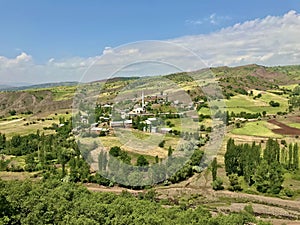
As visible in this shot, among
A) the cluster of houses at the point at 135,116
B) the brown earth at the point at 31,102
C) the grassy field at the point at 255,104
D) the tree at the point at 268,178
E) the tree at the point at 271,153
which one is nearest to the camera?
the tree at the point at 268,178

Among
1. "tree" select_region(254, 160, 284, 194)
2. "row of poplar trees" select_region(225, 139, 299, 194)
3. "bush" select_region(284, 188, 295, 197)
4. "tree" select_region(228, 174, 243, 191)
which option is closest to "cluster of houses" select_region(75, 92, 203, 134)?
"row of poplar trees" select_region(225, 139, 299, 194)

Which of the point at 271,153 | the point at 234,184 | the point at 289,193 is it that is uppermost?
the point at 271,153

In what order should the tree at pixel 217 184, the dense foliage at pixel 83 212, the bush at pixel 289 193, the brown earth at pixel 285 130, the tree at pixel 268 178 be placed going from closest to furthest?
1. the dense foliage at pixel 83 212
2. the bush at pixel 289 193
3. the tree at pixel 268 178
4. the tree at pixel 217 184
5. the brown earth at pixel 285 130

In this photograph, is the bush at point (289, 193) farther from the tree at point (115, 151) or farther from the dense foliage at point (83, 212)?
the tree at point (115, 151)

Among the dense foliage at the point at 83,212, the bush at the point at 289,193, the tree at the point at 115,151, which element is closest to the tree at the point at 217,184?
the bush at the point at 289,193

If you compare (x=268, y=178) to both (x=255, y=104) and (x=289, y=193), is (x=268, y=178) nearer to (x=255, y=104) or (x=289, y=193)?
(x=289, y=193)

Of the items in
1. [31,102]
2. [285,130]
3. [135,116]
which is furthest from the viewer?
[31,102]

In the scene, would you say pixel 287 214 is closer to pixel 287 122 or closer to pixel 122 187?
pixel 122 187

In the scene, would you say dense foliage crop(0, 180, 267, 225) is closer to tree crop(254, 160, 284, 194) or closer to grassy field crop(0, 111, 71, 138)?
tree crop(254, 160, 284, 194)

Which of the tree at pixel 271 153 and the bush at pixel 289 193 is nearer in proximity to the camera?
the bush at pixel 289 193

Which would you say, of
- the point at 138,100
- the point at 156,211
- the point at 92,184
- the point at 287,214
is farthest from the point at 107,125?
the point at 156,211

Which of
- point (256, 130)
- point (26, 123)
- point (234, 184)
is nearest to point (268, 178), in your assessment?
point (234, 184)
